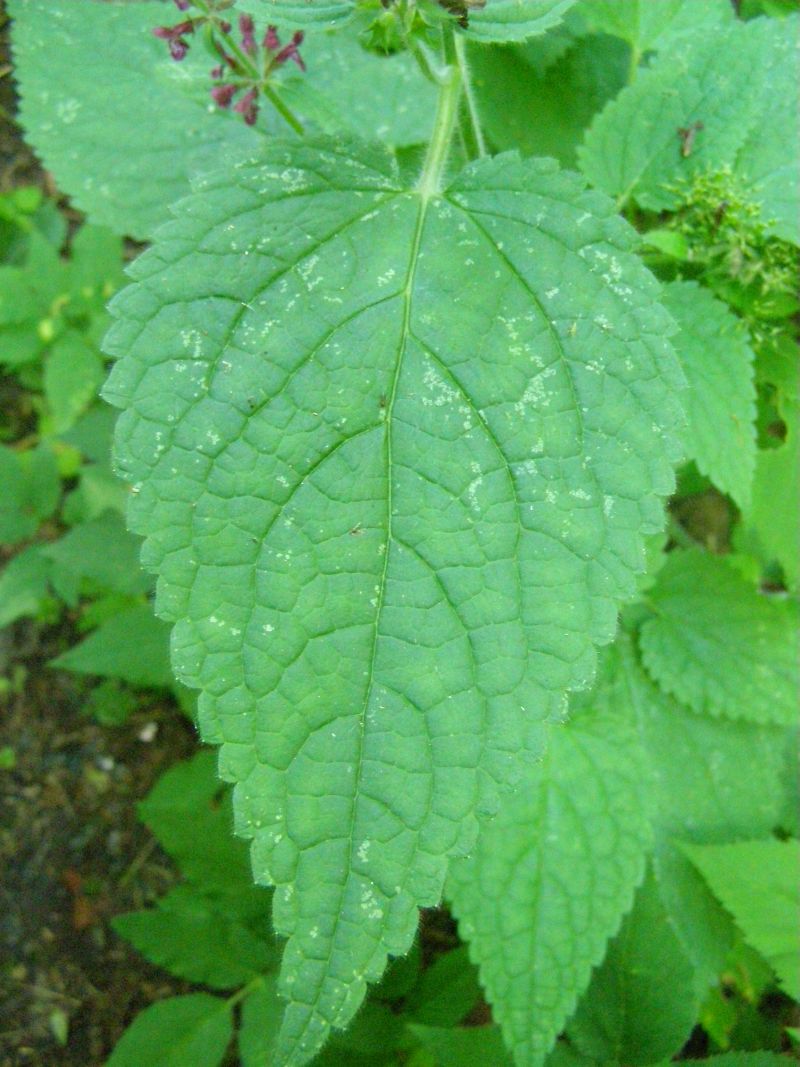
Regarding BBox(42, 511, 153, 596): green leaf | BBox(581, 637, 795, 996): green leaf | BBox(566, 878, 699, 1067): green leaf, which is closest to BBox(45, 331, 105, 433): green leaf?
BBox(42, 511, 153, 596): green leaf

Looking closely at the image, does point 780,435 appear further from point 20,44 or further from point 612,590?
point 20,44

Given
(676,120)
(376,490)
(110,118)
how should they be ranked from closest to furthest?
(376,490) → (676,120) → (110,118)

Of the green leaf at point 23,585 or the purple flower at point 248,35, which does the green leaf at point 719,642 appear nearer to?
the purple flower at point 248,35

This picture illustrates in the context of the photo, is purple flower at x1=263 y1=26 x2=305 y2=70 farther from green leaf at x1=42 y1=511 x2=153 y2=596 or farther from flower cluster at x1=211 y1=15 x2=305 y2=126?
green leaf at x1=42 y1=511 x2=153 y2=596

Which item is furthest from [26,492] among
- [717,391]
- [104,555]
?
[717,391]

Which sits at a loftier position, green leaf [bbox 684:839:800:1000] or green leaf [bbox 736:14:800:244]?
green leaf [bbox 736:14:800:244]

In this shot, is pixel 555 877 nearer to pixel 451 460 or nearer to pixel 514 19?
pixel 451 460
